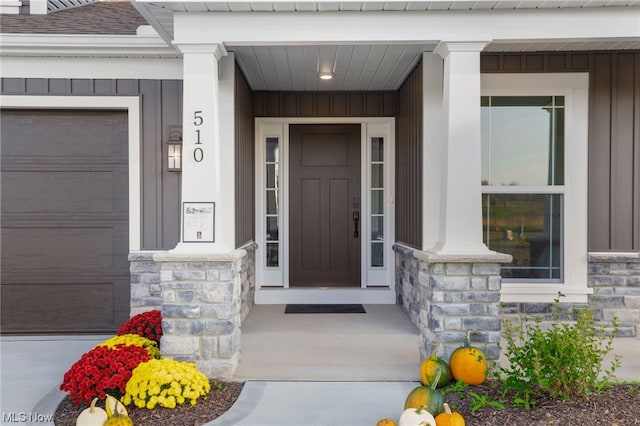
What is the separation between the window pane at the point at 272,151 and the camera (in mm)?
6055

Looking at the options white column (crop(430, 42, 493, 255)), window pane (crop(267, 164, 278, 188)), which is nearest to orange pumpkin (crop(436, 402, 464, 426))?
white column (crop(430, 42, 493, 255))

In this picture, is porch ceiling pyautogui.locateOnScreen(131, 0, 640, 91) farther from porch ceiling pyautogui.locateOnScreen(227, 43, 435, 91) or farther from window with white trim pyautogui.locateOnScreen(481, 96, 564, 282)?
window with white trim pyautogui.locateOnScreen(481, 96, 564, 282)

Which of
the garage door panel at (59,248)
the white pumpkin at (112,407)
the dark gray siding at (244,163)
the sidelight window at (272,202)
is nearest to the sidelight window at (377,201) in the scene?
the sidelight window at (272,202)

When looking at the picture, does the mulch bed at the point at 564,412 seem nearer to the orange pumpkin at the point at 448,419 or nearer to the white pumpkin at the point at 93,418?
the orange pumpkin at the point at 448,419

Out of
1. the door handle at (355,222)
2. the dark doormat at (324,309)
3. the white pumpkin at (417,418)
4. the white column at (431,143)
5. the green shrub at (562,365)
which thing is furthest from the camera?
the door handle at (355,222)

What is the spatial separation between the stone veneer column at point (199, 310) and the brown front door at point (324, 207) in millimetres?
2621

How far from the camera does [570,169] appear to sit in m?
4.71

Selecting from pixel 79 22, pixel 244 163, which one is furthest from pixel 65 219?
pixel 79 22

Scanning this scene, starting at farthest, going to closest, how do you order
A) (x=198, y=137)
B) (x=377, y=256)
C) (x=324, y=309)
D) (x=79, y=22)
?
(x=377, y=256), (x=324, y=309), (x=79, y=22), (x=198, y=137)

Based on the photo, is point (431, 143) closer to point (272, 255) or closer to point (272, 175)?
point (272, 175)

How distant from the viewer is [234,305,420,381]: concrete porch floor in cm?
363

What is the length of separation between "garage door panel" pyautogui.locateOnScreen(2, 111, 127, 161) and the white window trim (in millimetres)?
3742

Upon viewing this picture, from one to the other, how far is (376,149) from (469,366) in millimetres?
3359

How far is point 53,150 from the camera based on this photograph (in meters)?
4.97
